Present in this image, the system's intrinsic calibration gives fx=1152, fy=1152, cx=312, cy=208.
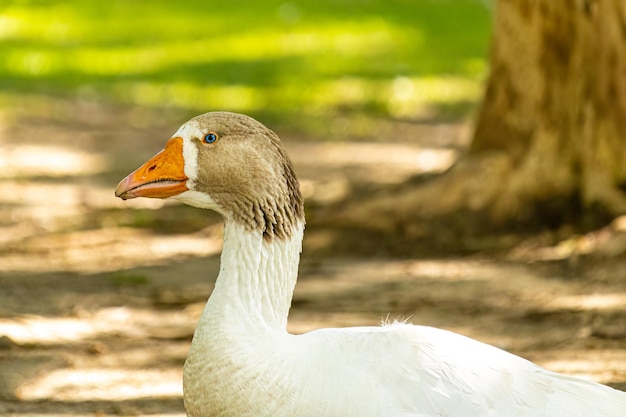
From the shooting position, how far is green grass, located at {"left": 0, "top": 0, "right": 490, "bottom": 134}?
13.6 metres

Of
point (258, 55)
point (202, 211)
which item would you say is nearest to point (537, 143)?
point (202, 211)

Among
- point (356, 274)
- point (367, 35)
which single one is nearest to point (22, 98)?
point (367, 35)

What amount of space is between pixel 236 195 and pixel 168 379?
205 centimetres

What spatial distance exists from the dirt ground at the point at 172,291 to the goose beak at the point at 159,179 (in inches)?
64.6

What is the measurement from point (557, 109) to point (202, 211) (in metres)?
3.09

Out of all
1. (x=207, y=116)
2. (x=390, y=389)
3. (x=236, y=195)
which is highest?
(x=207, y=116)

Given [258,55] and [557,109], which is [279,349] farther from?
[258,55]

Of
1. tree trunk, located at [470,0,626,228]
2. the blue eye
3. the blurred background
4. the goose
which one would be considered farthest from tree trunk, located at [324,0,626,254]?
the blue eye

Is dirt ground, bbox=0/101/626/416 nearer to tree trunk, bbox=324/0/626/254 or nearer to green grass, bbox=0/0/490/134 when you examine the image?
tree trunk, bbox=324/0/626/254

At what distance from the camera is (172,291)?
24.7 ft

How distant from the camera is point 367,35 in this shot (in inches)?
661

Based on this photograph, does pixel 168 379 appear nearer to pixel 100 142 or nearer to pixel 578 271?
pixel 578 271

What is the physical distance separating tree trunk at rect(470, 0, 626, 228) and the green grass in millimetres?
4265

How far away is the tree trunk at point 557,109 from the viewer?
7676 millimetres
